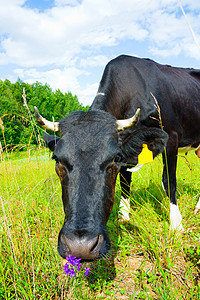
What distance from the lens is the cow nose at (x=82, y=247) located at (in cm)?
173

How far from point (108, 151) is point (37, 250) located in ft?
4.27

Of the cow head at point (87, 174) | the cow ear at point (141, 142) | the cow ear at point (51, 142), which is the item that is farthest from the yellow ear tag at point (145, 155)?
the cow ear at point (51, 142)

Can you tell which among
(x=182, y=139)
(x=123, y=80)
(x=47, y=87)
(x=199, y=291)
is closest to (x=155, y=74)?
(x=123, y=80)

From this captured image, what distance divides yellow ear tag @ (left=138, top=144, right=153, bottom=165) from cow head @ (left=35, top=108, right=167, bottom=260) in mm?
297

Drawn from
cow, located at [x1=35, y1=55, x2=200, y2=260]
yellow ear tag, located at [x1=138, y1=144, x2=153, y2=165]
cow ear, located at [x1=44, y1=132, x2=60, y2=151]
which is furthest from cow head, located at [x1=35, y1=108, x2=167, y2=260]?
cow ear, located at [x1=44, y1=132, x2=60, y2=151]

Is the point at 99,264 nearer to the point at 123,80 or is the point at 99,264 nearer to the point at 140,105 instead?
the point at 140,105

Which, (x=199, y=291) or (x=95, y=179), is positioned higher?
(x=95, y=179)

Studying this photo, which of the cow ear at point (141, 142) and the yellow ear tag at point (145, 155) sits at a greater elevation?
the cow ear at point (141, 142)

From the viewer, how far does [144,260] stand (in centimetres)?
260

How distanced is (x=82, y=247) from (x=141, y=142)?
178 cm

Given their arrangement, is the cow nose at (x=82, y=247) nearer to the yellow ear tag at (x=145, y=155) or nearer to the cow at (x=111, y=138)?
the cow at (x=111, y=138)

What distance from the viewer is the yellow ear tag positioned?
3.21m

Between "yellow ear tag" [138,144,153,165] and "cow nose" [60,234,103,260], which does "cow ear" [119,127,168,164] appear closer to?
"yellow ear tag" [138,144,153,165]

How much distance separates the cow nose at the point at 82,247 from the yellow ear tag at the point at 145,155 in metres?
1.65
